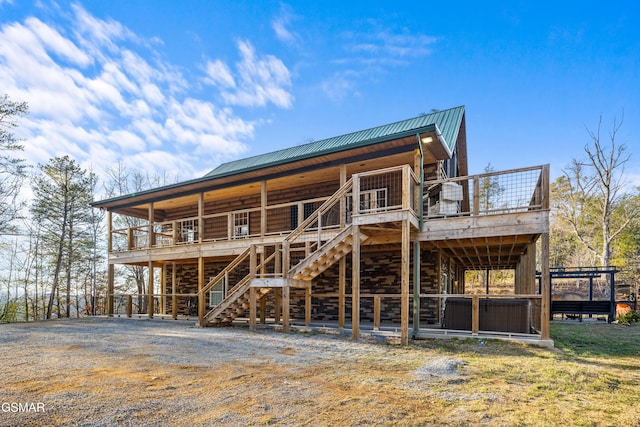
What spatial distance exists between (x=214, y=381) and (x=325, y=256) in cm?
541

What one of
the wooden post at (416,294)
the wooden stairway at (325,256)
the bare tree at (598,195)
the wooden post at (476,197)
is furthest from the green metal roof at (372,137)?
the bare tree at (598,195)

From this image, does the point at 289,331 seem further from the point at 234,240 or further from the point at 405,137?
the point at 405,137

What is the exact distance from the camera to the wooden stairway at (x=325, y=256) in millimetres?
9930

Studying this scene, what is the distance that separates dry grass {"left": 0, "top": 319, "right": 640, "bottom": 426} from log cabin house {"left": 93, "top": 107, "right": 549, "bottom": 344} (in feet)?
5.99

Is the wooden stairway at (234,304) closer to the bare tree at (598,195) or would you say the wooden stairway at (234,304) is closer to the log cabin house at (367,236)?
the log cabin house at (367,236)

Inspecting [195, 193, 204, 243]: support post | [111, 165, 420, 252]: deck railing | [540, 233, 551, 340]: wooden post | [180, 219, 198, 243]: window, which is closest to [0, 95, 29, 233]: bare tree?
[111, 165, 420, 252]: deck railing

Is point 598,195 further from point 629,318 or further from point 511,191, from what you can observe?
point 511,191

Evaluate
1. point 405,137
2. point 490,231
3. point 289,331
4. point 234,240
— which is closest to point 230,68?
point 234,240

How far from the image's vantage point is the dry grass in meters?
3.95

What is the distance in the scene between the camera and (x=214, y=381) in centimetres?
526

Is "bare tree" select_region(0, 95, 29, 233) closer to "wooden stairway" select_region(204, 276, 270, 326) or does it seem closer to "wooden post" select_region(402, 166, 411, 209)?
"wooden stairway" select_region(204, 276, 270, 326)

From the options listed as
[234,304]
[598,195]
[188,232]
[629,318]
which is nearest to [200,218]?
[234,304]

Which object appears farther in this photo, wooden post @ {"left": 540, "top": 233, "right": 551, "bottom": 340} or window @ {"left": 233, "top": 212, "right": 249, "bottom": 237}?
window @ {"left": 233, "top": 212, "right": 249, "bottom": 237}

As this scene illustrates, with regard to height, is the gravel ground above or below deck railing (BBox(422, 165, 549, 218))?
below
